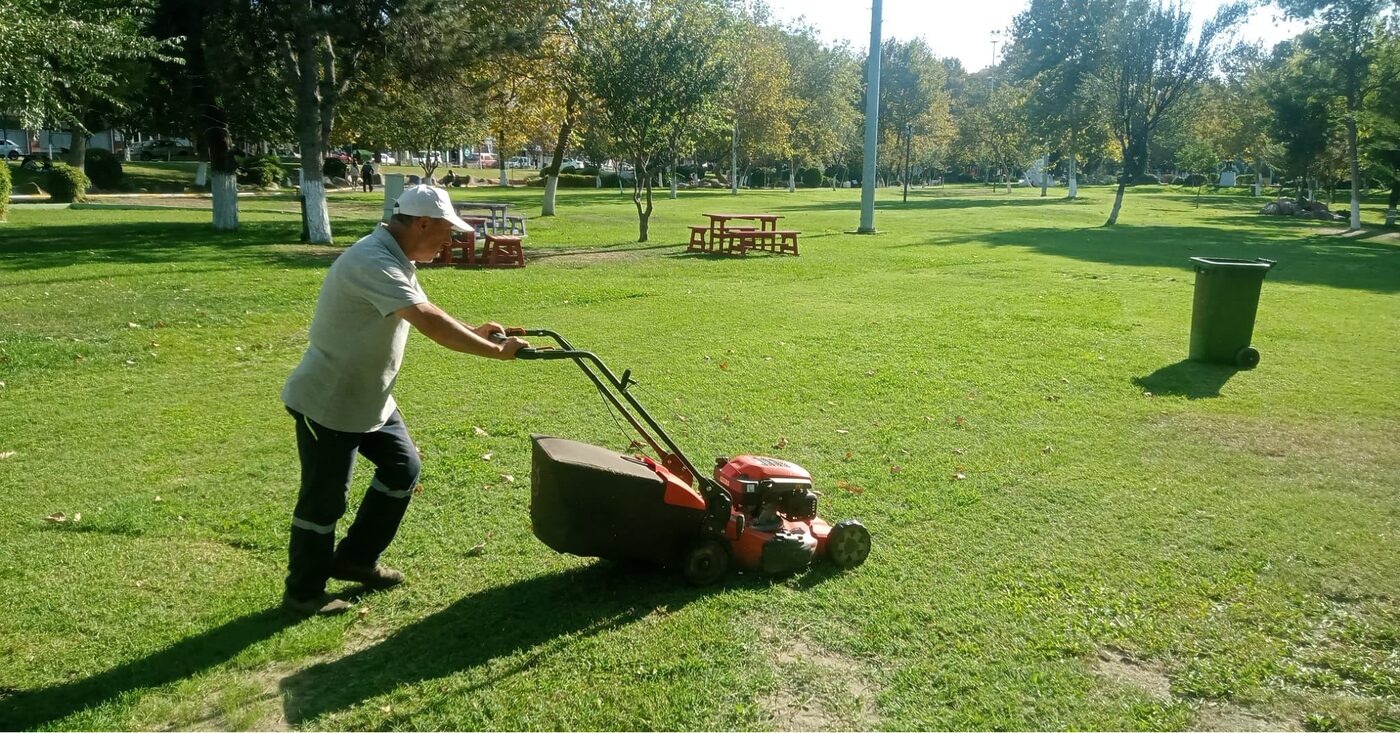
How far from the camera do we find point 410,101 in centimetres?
2353

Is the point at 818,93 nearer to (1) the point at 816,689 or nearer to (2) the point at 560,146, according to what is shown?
(2) the point at 560,146

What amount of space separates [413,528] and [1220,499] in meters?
4.88

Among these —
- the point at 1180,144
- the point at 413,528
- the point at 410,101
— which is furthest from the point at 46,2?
the point at 1180,144

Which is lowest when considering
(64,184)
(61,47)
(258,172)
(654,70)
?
(64,184)

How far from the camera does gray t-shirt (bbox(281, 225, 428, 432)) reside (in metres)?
3.85

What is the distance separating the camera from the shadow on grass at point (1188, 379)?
8820mm

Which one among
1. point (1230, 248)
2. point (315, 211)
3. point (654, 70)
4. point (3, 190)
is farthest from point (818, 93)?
point (3, 190)

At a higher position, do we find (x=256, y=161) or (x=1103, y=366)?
(x=256, y=161)

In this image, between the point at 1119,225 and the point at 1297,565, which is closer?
the point at 1297,565

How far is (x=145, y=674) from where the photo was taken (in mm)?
3670

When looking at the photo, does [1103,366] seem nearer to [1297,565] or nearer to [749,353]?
[749,353]

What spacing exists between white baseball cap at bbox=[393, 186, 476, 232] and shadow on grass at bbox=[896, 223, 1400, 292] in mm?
17502

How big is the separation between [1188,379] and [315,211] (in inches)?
713

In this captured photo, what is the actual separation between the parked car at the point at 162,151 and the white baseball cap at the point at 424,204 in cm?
6673
